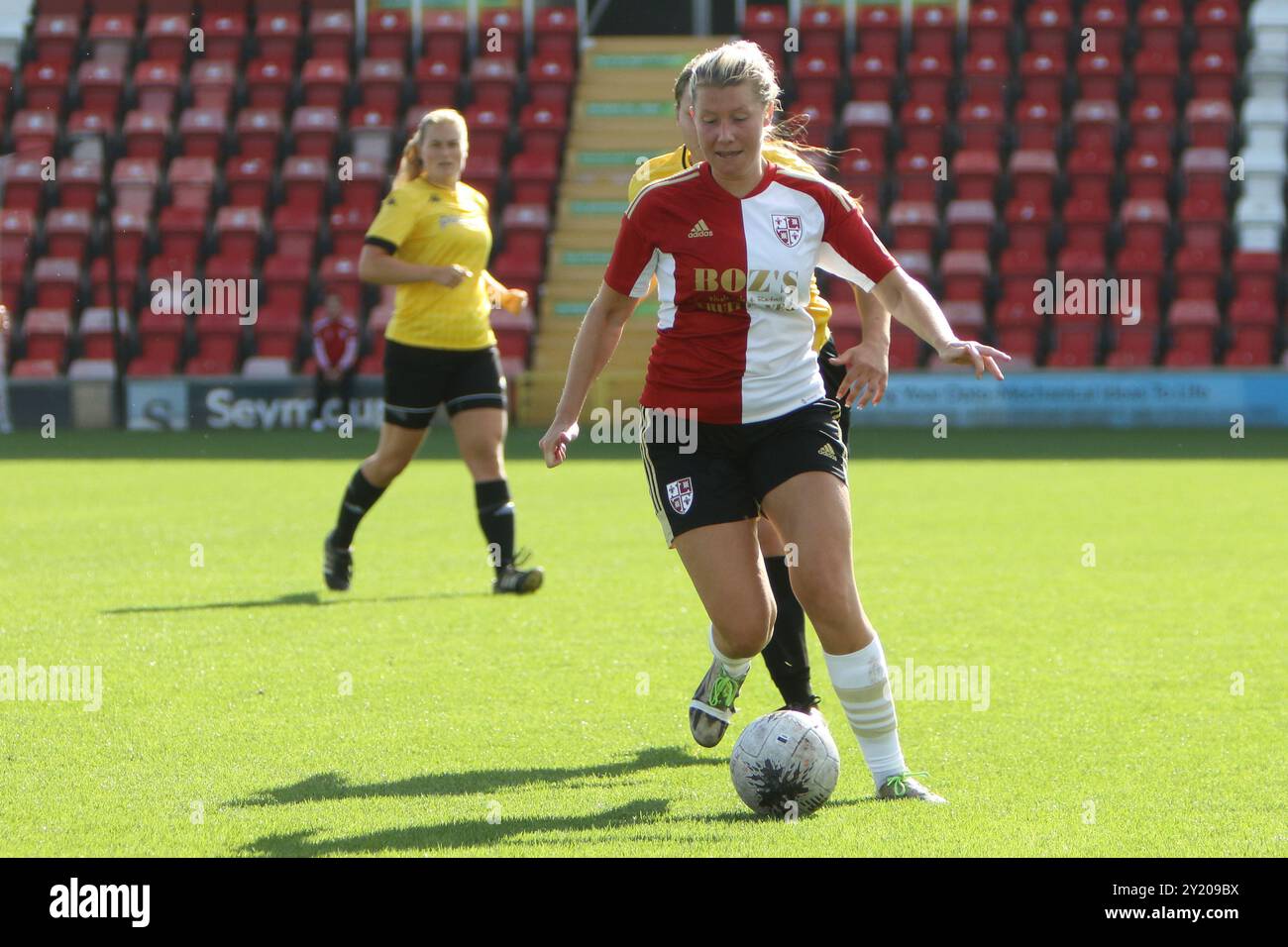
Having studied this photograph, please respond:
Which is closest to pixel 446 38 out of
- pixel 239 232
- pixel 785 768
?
pixel 239 232

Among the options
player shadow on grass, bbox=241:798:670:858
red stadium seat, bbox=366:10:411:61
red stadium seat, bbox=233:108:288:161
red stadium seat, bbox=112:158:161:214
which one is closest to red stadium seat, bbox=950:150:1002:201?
red stadium seat, bbox=366:10:411:61

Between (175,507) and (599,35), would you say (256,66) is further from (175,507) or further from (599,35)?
(175,507)

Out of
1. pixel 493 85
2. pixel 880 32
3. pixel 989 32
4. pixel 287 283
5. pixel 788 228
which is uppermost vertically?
pixel 880 32

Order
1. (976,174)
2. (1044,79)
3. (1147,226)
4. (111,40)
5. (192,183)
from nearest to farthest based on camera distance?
(1147,226), (976,174), (1044,79), (192,183), (111,40)

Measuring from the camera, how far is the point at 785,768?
4.39 meters

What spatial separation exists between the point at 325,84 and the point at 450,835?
876 inches

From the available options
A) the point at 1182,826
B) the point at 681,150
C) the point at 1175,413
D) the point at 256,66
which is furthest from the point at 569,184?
the point at 1182,826

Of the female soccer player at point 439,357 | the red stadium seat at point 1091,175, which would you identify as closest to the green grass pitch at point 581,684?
the female soccer player at point 439,357

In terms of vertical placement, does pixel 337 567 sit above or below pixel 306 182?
below

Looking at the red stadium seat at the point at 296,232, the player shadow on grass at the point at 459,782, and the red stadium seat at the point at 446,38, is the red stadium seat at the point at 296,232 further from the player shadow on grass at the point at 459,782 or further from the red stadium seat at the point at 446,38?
the player shadow on grass at the point at 459,782

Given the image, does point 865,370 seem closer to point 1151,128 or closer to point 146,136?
point 1151,128

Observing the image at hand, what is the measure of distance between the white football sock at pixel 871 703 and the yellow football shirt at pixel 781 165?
38.7 inches

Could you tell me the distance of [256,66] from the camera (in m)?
25.5
